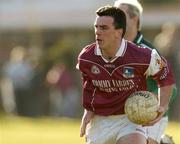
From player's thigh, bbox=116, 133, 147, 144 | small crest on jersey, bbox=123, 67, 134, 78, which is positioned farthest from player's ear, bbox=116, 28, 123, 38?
player's thigh, bbox=116, 133, 147, 144

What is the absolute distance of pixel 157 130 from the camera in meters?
11.5

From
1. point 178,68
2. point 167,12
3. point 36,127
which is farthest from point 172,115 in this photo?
point 167,12

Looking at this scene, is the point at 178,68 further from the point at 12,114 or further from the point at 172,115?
the point at 12,114

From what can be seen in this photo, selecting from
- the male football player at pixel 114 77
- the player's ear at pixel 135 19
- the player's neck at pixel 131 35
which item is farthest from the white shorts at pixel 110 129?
the player's ear at pixel 135 19

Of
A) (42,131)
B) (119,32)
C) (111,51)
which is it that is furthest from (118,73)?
(42,131)

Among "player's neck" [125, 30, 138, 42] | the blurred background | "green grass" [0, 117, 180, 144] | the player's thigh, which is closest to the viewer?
the player's thigh

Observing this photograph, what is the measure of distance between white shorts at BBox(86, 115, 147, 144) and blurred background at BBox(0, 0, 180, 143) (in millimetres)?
9350

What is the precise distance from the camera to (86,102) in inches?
422

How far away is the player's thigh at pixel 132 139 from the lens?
A: 10.3 metres

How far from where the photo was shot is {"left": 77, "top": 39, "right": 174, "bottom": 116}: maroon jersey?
34.1ft

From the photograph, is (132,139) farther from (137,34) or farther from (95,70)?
(137,34)

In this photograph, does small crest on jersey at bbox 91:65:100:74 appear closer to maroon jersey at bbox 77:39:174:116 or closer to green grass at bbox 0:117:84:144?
maroon jersey at bbox 77:39:174:116

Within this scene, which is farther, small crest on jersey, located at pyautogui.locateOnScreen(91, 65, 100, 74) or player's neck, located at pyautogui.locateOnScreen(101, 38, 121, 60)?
small crest on jersey, located at pyautogui.locateOnScreen(91, 65, 100, 74)

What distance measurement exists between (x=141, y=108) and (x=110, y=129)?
1.85 ft
